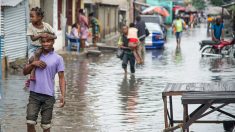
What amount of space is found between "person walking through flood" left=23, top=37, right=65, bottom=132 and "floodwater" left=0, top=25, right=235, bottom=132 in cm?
178

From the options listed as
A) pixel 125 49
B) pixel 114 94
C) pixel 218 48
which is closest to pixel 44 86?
pixel 114 94

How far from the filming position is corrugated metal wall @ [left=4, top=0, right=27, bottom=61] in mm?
20625

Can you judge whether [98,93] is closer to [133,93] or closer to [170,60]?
[133,93]

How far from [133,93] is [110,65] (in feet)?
27.2

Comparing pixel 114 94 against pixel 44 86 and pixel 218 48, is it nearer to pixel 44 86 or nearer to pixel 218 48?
pixel 44 86

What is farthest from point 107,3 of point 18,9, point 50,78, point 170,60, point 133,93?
point 50,78

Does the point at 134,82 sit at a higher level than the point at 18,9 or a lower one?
lower

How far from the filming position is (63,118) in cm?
1188

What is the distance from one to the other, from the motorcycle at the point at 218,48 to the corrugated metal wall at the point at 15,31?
8710 mm

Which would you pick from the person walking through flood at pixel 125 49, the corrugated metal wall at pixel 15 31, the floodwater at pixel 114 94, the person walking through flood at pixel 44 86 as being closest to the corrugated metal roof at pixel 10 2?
the corrugated metal wall at pixel 15 31

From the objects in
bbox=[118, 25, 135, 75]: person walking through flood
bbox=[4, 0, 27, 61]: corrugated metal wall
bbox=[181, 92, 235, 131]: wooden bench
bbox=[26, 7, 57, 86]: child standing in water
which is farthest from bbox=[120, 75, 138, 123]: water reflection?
bbox=[4, 0, 27, 61]: corrugated metal wall

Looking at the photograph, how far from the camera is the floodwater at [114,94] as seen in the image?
445 inches

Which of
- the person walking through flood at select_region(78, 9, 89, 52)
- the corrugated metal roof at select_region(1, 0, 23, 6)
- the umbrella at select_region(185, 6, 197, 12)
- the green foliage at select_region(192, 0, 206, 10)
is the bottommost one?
the person walking through flood at select_region(78, 9, 89, 52)

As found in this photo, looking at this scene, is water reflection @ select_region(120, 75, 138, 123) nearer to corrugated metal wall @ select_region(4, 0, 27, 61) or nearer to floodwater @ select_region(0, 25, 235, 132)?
floodwater @ select_region(0, 25, 235, 132)
